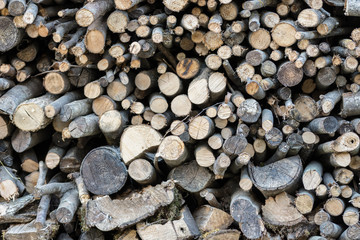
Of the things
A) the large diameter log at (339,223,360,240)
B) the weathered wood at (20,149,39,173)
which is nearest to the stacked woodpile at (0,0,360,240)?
the large diameter log at (339,223,360,240)

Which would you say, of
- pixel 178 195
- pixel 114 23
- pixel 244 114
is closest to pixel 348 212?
pixel 244 114

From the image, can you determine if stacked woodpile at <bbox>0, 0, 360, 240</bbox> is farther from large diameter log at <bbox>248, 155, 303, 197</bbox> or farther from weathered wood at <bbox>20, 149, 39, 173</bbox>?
weathered wood at <bbox>20, 149, 39, 173</bbox>

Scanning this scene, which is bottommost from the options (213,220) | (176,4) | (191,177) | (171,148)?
(213,220)

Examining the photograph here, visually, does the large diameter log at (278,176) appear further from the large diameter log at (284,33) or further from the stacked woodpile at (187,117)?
the large diameter log at (284,33)

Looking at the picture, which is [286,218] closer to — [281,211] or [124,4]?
[281,211]

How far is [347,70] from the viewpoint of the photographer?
445 cm

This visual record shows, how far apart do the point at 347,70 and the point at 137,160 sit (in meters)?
2.13

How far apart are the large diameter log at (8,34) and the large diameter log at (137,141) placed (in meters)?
1.38

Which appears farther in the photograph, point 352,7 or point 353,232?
point 352,7

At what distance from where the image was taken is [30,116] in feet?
15.0

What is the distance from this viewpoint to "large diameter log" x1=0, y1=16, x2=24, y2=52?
4586 mm

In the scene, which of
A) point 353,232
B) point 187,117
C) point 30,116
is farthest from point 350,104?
point 30,116

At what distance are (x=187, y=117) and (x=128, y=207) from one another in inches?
40.3

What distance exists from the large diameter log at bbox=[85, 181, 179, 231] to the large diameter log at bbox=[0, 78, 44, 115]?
48.7 inches
